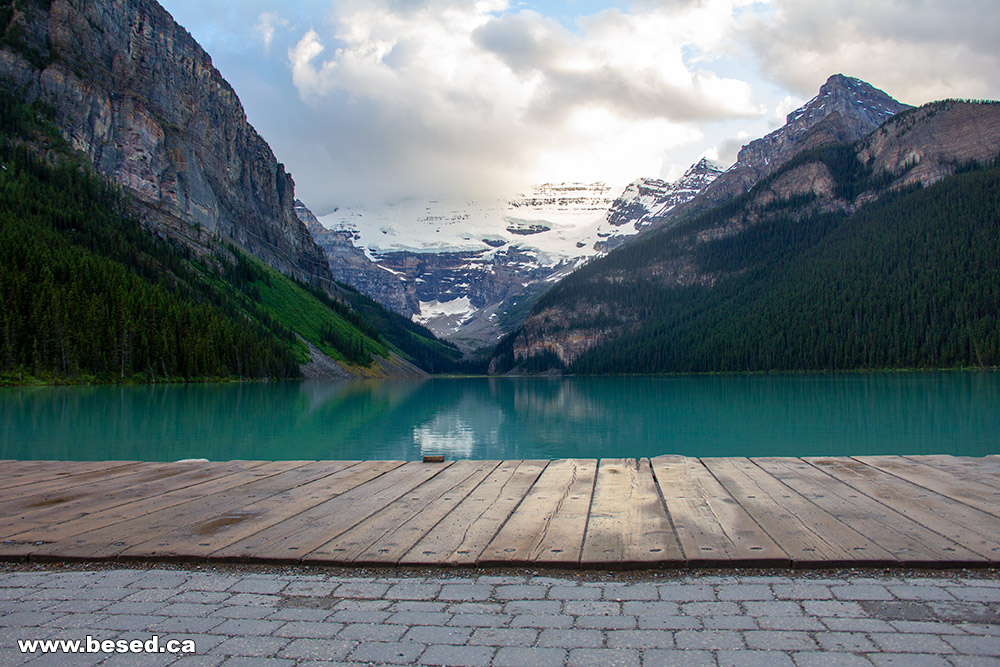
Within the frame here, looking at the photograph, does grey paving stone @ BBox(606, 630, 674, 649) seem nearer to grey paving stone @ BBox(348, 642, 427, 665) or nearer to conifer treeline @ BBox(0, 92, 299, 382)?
grey paving stone @ BBox(348, 642, 427, 665)

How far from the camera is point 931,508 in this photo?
19.6 ft

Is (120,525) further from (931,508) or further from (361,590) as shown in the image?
(931,508)

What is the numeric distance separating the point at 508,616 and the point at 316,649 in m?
1.20

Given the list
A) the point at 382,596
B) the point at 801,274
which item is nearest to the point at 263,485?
the point at 382,596

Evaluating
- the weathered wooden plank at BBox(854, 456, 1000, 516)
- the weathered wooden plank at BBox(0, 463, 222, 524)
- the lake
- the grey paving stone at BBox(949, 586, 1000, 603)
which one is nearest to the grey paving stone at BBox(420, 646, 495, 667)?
the grey paving stone at BBox(949, 586, 1000, 603)

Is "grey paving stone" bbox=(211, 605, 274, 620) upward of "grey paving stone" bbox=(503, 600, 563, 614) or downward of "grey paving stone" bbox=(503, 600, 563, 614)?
downward

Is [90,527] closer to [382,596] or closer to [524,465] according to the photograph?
[382,596]

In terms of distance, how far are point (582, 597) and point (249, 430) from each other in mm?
29221

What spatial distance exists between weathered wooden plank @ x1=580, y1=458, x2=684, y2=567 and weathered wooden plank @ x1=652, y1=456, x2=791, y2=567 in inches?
4.6

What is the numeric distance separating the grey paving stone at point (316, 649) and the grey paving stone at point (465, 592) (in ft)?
2.87

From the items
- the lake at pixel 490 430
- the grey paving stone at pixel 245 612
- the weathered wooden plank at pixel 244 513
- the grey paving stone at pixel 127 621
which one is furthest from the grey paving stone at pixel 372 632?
the lake at pixel 490 430

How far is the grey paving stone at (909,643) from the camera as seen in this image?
3299 millimetres

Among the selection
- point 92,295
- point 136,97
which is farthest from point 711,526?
point 136,97

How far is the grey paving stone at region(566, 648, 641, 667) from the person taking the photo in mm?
3279
